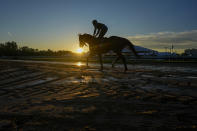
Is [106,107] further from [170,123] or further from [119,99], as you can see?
[170,123]

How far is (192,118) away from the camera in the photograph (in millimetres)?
2271

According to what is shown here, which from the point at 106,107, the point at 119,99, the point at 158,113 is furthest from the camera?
the point at 119,99

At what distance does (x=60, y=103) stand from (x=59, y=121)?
0.87 m

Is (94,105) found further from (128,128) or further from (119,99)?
(128,128)

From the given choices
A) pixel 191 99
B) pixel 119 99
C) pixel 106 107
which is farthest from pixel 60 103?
pixel 191 99

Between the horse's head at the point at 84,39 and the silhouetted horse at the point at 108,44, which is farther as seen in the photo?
the horse's head at the point at 84,39

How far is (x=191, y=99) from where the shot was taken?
3262 millimetres

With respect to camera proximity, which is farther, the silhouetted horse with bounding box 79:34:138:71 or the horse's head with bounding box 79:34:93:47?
the horse's head with bounding box 79:34:93:47

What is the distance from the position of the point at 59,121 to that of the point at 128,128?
2.91 feet

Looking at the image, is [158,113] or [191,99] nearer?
[158,113]

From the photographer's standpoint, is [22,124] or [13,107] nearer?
[22,124]

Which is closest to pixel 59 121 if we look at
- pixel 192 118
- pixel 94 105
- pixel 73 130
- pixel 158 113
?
pixel 73 130

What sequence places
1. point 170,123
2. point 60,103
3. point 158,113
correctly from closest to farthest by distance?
1. point 170,123
2. point 158,113
3. point 60,103

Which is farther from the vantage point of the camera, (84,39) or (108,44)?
(84,39)
